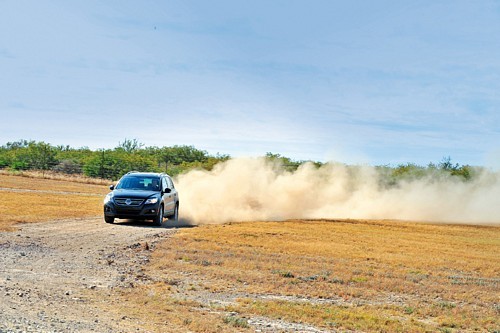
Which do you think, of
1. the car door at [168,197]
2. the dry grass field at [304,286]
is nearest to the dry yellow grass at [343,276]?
the dry grass field at [304,286]

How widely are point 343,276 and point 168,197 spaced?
1196 cm

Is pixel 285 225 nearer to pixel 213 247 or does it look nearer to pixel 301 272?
Result: pixel 213 247

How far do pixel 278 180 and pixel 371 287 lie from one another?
86.9ft

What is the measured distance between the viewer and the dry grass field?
33.1 ft

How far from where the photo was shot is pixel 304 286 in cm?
1316

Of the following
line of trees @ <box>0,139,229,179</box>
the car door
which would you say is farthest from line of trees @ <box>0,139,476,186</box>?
the car door

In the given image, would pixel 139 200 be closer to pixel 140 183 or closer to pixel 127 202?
pixel 127 202

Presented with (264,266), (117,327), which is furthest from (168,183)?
(117,327)

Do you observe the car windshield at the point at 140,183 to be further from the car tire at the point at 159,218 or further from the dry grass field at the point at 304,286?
the dry grass field at the point at 304,286

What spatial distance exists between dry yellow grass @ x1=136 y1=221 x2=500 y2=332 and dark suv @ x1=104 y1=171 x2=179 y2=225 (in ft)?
5.81

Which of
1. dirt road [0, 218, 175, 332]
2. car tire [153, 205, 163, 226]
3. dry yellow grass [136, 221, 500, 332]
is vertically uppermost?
car tire [153, 205, 163, 226]

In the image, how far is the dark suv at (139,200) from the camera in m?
Answer: 23.4

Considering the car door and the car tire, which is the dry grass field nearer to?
the car tire

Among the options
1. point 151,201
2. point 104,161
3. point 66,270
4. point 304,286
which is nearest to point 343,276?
point 304,286
